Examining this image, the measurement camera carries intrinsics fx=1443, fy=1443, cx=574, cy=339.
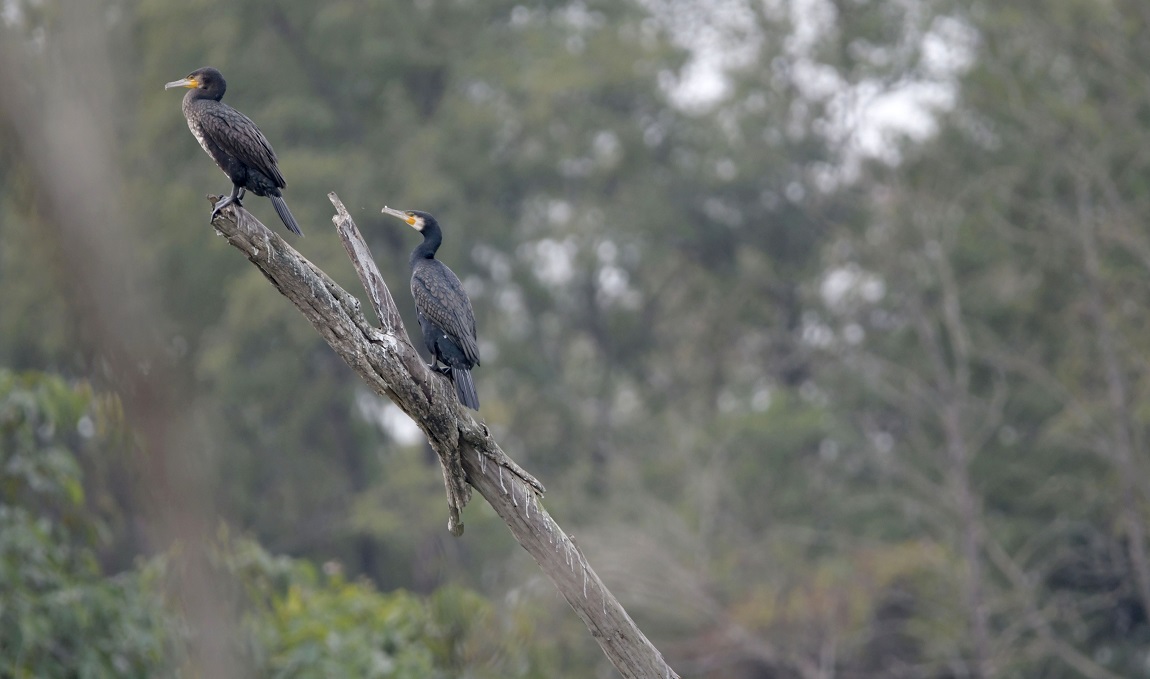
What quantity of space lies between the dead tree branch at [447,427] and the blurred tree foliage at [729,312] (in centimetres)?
480

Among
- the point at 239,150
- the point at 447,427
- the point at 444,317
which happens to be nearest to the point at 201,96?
the point at 239,150

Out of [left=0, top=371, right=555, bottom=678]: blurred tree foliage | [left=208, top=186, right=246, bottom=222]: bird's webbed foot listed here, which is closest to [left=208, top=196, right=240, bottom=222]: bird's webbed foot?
[left=208, top=186, right=246, bottom=222]: bird's webbed foot

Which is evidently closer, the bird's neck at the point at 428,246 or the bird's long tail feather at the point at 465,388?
the bird's long tail feather at the point at 465,388

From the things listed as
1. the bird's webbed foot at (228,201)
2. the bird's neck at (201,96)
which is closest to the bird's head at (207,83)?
the bird's neck at (201,96)

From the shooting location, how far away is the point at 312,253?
2019cm

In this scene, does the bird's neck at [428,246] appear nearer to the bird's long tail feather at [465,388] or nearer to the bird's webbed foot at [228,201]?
the bird's long tail feather at [465,388]

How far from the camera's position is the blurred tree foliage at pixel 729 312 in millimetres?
16562

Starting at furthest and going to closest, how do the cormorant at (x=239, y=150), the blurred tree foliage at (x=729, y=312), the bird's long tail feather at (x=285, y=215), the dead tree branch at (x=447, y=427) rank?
the blurred tree foliage at (x=729, y=312) < the cormorant at (x=239, y=150) < the bird's long tail feather at (x=285, y=215) < the dead tree branch at (x=447, y=427)

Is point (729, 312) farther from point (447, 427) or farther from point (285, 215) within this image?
point (447, 427)

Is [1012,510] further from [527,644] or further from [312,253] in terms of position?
[527,644]

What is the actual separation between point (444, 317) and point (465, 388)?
50cm

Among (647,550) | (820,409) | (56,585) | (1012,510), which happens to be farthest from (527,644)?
(820,409)

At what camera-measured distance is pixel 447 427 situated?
13.3ft

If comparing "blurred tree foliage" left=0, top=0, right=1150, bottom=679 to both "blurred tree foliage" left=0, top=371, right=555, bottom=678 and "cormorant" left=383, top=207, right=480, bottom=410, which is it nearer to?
"blurred tree foliage" left=0, top=371, right=555, bottom=678
